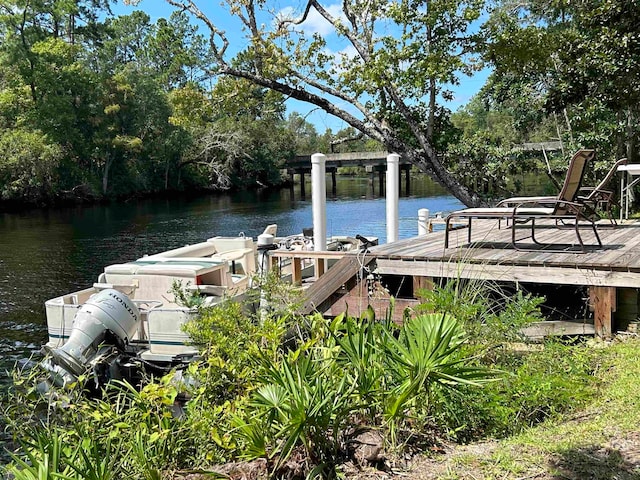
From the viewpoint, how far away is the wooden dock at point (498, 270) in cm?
527

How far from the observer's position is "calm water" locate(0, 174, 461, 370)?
13.4 metres

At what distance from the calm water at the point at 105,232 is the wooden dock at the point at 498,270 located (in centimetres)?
615

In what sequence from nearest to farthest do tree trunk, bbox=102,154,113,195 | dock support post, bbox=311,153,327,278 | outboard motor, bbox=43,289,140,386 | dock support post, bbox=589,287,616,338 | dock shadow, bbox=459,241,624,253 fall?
dock support post, bbox=589,287,616,338
dock shadow, bbox=459,241,624,253
outboard motor, bbox=43,289,140,386
dock support post, bbox=311,153,327,278
tree trunk, bbox=102,154,113,195

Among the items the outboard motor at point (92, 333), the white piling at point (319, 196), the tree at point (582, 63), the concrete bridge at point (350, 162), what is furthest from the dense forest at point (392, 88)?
the concrete bridge at point (350, 162)

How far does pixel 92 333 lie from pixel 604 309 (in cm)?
570

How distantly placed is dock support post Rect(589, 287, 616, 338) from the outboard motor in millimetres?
5276

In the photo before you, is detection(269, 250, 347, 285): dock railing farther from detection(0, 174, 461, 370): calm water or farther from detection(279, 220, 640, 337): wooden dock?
detection(0, 174, 461, 370): calm water

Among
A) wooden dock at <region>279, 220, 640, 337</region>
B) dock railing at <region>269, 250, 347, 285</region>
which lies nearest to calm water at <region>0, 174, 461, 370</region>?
dock railing at <region>269, 250, 347, 285</region>

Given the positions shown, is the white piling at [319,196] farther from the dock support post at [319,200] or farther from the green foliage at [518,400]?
the green foliage at [518,400]

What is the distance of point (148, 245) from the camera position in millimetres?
22750

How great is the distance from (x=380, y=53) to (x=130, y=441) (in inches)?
459

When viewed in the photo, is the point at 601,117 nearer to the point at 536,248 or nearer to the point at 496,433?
the point at 536,248

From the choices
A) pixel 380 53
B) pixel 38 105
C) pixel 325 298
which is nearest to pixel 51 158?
pixel 38 105

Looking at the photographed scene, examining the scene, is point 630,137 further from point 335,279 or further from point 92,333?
point 92,333
